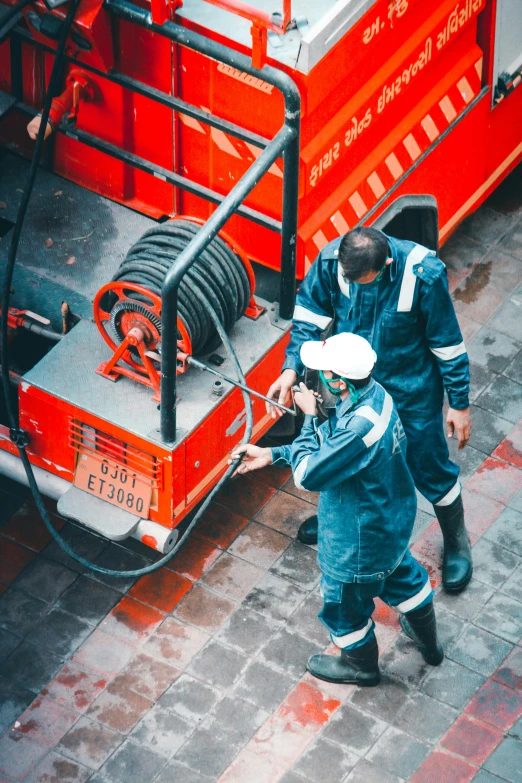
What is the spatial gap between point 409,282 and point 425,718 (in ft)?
6.17

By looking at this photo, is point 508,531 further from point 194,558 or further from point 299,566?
point 194,558

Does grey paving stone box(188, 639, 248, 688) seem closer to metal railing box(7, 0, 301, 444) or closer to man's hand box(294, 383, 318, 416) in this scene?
metal railing box(7, 0, 301, 444)

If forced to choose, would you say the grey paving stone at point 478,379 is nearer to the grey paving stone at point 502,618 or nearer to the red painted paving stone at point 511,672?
the grey paving stone at point 502,618

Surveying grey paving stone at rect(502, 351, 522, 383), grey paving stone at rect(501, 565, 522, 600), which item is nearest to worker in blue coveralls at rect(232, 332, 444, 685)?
grey paving stone at rect(501, 565, 522, 600)

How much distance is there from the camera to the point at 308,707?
20.0ft

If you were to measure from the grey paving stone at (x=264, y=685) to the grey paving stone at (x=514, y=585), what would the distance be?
3.65 ft

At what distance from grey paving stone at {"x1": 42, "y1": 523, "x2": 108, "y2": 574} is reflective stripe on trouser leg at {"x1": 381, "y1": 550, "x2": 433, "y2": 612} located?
61.8 inches

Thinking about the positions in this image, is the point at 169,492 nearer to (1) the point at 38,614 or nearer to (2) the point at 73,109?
(1) the point at 38,614

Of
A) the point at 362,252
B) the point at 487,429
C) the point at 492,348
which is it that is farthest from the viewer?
the point at 492,348

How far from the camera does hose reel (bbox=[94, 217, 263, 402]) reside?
6066 mm

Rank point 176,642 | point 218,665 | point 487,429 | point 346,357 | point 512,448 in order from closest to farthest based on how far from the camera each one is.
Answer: point 346,357, point 218,665, point 176,642, point 512,448, point 487,429

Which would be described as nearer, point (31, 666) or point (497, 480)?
point (31, 666)

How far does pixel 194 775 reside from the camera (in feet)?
19.1

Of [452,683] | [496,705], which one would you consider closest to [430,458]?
[452,683]
